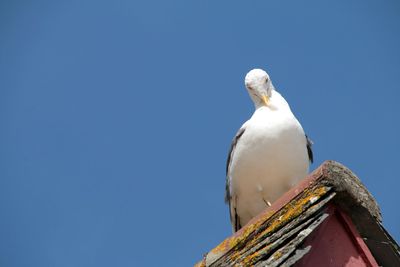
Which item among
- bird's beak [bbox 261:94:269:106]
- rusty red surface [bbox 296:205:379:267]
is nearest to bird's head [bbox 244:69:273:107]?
bird's beak [bbox 261:94:269:106]

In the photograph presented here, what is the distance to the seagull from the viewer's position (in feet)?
23.8

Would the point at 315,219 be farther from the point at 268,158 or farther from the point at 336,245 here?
the point at 268,158

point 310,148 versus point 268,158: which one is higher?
point 310,148

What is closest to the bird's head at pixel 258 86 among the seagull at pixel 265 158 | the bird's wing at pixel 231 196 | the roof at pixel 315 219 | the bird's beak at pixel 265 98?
the bird's beak at pixel 265 98

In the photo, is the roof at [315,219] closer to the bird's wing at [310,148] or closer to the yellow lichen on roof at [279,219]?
the yellow lichen on roof at [279,219]

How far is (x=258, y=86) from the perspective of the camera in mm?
8258

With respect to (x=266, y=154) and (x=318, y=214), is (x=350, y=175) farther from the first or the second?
(x=266, y=154)

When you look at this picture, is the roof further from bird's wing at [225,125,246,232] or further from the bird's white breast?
bird's wing at [225,125,246,232]

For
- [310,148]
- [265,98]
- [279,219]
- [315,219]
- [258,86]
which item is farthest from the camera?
[258,86]

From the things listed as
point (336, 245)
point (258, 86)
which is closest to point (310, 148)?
point (258, 86)

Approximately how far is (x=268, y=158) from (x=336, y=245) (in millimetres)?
2786

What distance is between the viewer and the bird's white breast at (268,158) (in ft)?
23.7

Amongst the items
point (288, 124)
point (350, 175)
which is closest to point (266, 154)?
point (288, 124)

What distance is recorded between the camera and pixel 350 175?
4.62 metres
